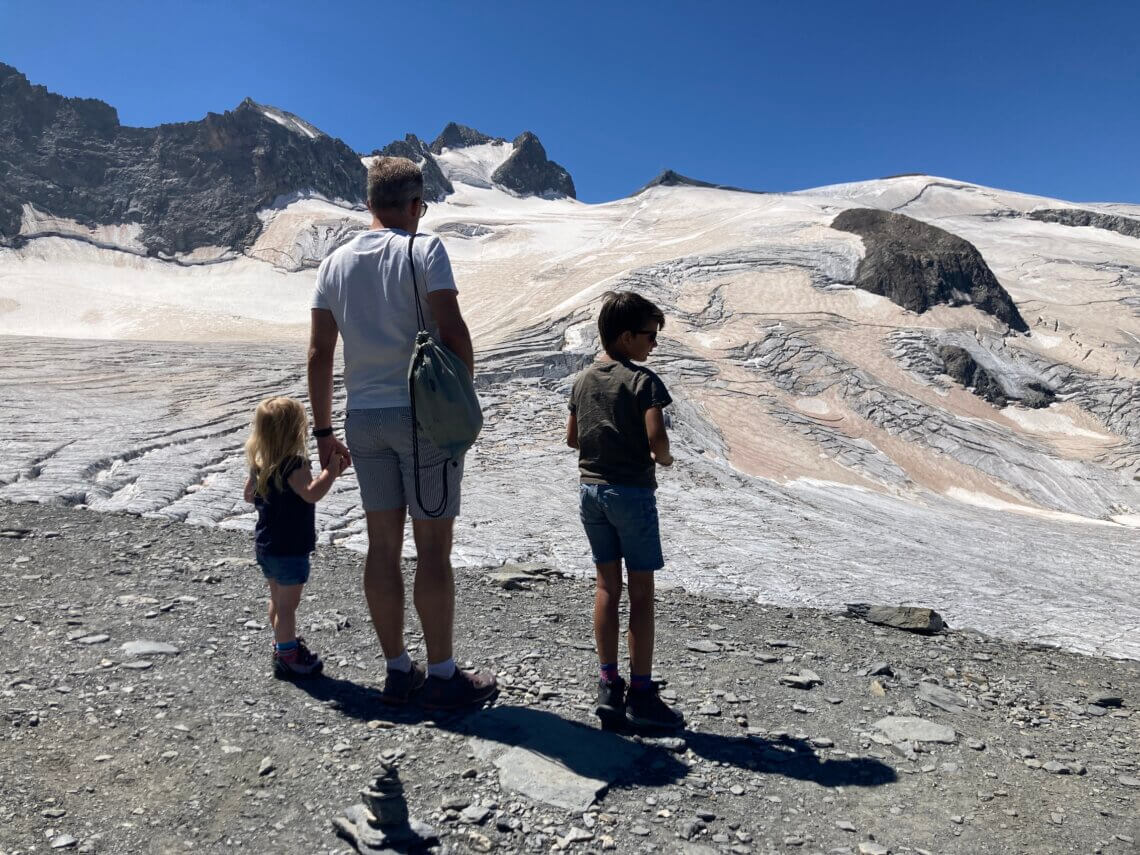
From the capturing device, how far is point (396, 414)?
10.8ft

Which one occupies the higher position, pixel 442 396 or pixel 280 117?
pixel 280 117

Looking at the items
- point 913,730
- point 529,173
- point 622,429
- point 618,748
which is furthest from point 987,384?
point 529,173

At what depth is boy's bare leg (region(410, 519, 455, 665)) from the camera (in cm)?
331

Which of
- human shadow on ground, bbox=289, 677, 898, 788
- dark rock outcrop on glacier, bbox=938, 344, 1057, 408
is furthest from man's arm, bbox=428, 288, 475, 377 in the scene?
dark rock outcrop on glacier, bbox=938, 344, 1057, 408

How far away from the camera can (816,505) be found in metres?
9.06

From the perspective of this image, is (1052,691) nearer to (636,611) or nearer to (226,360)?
(636,611)

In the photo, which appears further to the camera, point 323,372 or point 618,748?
point 323,372

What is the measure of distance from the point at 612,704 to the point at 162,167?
54.8 m

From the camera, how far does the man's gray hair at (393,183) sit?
3.41 m

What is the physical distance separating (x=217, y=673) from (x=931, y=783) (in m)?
2.93

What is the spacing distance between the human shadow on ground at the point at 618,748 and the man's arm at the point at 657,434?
1.10m

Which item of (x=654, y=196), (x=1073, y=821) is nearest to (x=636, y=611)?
(x=1073, y=821)

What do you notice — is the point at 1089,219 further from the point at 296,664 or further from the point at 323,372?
the point at 296,664

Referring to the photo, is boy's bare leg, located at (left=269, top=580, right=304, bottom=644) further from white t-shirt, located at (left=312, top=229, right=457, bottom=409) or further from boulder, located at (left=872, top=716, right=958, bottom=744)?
boulder, located at (left=872, top=716, right=958, bottom=744)
